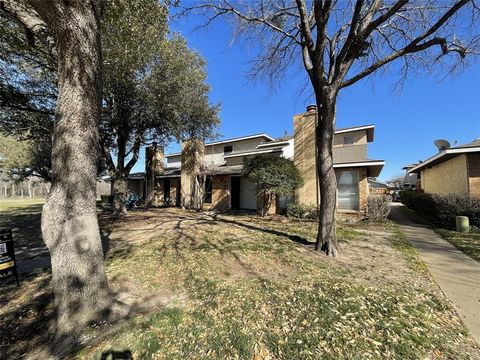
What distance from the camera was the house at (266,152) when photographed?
40.2 ft

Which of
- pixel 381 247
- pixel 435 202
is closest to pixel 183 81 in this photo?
pixel 381 247

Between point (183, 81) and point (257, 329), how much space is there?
11.9 metres

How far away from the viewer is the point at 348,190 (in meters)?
12.4

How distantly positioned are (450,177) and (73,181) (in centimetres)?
1659

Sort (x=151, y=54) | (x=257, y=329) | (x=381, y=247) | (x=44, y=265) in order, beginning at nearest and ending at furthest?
(x=257, y=329)
(x=44, y=265)
(x=381, y=247)
(x=151, y=54)

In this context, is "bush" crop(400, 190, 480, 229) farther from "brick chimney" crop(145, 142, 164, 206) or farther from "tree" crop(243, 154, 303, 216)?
"brick chimney" crop(145, 142, 164, 206)

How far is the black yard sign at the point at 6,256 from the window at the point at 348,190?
12.7 meters

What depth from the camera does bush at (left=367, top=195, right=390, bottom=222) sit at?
11406 millimetres

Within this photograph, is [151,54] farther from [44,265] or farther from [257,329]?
Answer: [257,329]

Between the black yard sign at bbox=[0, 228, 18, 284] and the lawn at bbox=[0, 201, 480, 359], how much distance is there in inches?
13.3

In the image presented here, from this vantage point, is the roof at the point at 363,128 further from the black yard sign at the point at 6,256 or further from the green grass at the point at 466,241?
the black yard sign at the point at 6,256

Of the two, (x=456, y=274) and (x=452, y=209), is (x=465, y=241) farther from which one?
(x=456, y=274)

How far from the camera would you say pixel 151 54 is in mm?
10344

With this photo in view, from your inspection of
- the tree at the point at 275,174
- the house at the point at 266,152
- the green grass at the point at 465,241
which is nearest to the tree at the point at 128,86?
the house at the point at 266,152
